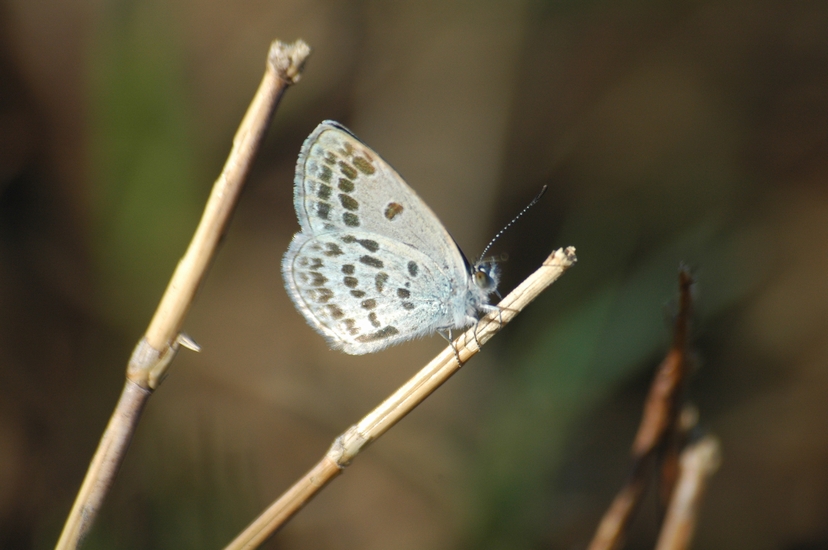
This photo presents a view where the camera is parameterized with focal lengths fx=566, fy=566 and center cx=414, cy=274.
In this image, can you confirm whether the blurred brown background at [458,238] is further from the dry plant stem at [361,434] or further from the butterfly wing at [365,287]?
the dry plant stem at [361,434]

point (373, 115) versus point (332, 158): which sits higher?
point (373, 115)

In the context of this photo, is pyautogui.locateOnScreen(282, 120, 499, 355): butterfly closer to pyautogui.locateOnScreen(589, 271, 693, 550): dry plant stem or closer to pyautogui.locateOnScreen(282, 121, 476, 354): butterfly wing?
pyautogui.locateOnScreen(282, 121, 476, 354): butterfly wing

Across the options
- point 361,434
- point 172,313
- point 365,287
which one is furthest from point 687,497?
point 172,313

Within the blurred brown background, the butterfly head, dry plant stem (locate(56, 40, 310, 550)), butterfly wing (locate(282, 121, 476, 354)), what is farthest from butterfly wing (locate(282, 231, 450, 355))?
dry plant stem (locate(56, 40, 310, 550))

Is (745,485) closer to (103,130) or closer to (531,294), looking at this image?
(531,294)

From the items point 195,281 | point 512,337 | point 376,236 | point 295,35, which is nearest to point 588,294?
point 512,337

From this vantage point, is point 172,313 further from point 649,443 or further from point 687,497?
point 687,497
